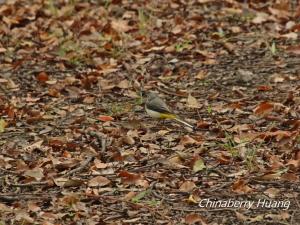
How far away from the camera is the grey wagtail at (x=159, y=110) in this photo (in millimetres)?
6176

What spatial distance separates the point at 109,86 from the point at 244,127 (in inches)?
67.3

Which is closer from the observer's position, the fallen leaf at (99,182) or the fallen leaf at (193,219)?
the fallen leaf at (193,219)

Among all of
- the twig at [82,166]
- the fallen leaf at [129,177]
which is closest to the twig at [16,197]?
the twig at [82,166]

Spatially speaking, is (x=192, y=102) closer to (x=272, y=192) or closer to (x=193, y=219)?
(x=272, y=192)

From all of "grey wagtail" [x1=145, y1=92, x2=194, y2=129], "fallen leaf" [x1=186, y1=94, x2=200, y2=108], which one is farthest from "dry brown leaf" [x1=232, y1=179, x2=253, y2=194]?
"fallen leaf" [x1=186, y1=94, x2=200, y2=108]

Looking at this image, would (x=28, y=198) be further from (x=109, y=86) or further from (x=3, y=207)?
(x=109, y=86)

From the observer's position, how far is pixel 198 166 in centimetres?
530

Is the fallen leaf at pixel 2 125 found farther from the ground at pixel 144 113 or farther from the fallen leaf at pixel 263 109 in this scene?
the fallen leaf at pixel 263 109

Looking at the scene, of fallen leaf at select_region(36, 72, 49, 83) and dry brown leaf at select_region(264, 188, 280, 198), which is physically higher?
dry brown leaf at select_region(264, 188, 280, 198)

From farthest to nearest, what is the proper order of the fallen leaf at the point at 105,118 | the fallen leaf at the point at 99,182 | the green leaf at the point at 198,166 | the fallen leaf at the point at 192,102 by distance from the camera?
the fallen leaf at the point at 192,102, the fallen leaf at the point at 105,118, the green leaf at the point at 198,166, the fallen leaf at the point at 99,182

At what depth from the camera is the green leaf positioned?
5277 mm

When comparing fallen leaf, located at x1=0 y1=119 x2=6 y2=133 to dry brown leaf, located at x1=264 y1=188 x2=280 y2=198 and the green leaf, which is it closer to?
the green leaf

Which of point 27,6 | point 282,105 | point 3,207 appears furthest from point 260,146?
point 27,6

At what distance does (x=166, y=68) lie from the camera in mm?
7621
